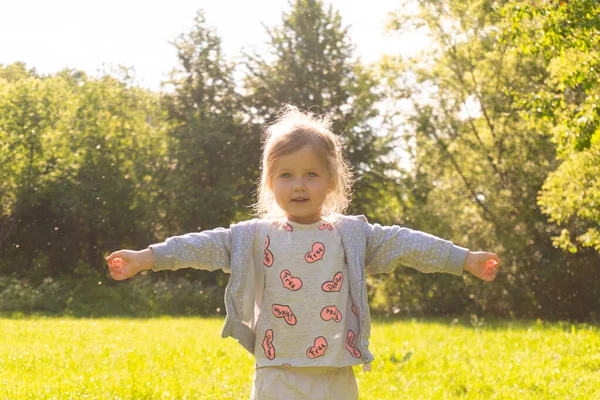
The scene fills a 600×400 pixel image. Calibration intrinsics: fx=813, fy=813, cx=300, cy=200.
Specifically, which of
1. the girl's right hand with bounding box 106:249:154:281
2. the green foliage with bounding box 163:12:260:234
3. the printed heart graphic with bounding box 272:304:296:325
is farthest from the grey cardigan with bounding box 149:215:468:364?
the green foliage with bounding box 163:12:260:234

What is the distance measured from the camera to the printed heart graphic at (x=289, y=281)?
12.4 feet

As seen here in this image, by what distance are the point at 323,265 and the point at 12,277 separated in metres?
20.1

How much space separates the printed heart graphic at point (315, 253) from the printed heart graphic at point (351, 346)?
1.25 ft

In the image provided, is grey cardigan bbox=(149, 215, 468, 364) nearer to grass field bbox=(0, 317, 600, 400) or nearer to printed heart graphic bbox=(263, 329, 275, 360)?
printed heart graphic bbox=(263, 329, 275, 360)

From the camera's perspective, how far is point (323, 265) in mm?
3824

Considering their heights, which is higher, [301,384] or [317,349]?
[317,349]

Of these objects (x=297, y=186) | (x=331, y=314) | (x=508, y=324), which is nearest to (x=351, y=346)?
(x=331, y=314)

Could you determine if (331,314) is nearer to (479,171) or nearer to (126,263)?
(126,263)

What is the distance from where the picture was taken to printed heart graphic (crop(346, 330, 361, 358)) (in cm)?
378

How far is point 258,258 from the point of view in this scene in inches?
154

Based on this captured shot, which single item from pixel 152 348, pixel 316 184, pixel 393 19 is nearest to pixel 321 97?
pixel 393 19

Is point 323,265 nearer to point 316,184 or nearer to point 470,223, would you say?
point 316,184

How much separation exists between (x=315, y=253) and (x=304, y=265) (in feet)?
0.27

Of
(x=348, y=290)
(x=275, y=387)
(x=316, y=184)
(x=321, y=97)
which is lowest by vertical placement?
(x=275, y=387)
